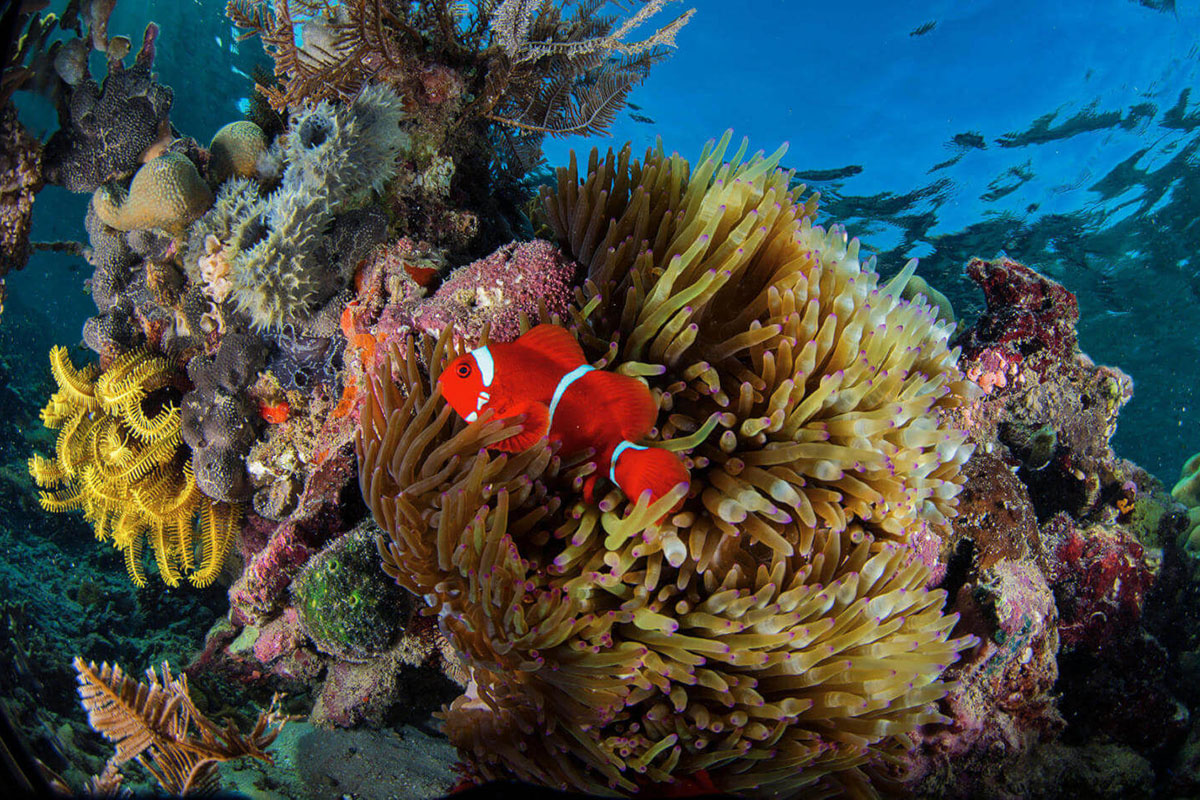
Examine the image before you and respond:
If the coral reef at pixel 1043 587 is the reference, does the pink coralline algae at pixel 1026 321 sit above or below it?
above

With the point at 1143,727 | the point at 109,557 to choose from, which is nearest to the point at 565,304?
the point at 1143,727

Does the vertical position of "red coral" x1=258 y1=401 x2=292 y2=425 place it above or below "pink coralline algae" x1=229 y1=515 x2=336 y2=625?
above

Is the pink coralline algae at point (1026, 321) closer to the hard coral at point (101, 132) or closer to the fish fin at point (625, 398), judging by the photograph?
the fish fin at point (625, 398)

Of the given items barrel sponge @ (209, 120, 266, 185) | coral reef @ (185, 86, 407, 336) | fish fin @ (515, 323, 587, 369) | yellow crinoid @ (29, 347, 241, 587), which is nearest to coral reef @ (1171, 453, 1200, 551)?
fish fin @ (515, 323, 587, 369)

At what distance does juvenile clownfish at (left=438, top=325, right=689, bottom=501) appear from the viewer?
76.9 inches

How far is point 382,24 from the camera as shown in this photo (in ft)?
11.9

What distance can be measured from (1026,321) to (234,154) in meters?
6.25

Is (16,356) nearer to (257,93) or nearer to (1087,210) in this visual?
(257,93)

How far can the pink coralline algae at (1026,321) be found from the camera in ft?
13.8

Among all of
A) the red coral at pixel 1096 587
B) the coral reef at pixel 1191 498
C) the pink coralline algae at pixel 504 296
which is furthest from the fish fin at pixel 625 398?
the coral reef at pixel 1191 498

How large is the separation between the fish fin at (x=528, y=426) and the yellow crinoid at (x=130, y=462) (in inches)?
142

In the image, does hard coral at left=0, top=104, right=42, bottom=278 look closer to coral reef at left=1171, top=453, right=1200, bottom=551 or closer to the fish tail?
the fish tail

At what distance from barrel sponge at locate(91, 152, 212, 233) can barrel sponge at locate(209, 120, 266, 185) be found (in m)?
0.24

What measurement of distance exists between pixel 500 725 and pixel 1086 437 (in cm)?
512
